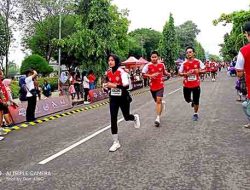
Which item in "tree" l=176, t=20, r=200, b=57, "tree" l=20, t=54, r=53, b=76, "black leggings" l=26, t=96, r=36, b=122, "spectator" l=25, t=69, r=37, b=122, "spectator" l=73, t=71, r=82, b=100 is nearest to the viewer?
"spectator" l=25, t=69, r=37, b=122

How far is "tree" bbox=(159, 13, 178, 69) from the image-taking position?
57406 mm

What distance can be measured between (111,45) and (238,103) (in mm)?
11295

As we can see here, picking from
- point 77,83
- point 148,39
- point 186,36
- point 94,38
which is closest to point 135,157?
point 77,83

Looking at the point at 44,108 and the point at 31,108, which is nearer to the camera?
the point at 31,108

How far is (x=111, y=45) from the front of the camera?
24234 mm

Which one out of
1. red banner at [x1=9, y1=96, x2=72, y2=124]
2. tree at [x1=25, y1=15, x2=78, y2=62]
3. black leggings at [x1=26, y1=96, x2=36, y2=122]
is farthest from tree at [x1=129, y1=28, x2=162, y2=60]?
black leggings at [x1=26, y1=96, x2=36, y2=122]

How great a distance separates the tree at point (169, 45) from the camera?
2260 inches

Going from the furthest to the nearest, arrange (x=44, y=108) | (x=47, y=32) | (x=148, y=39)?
(x=148, y=39) < (x=47, y=32) < (x=44, y=108)

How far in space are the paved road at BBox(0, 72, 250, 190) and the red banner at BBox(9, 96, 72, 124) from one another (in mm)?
1927

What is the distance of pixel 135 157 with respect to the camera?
6535mm

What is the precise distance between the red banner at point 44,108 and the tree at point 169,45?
41.5 metres

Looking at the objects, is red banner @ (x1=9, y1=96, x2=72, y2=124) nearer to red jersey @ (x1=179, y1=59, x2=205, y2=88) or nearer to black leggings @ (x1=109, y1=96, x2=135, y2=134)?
red jersey @ (x1=179, y1=59, x2=205, y2=88)

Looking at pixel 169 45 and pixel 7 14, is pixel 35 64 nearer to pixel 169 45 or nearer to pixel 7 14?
pixel 7 14

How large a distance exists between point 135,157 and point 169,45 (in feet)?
171
